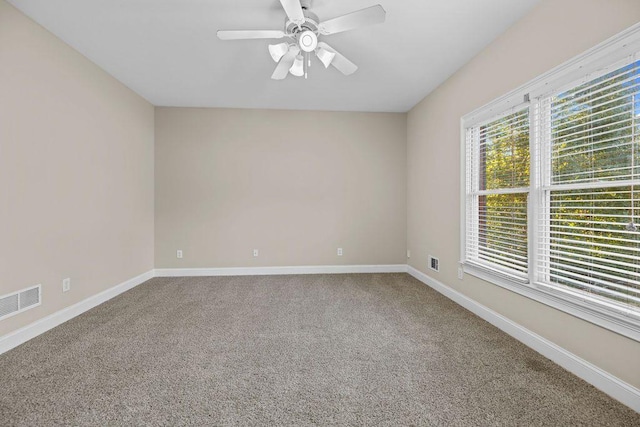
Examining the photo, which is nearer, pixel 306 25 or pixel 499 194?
pixel 306 25

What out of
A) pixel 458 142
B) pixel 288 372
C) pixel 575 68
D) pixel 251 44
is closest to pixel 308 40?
pixel 251 44

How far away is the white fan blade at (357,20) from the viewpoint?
1828mm

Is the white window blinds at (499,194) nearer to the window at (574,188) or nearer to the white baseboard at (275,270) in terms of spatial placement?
the window at (574,188)

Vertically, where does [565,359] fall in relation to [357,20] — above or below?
below

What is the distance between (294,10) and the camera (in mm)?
1905

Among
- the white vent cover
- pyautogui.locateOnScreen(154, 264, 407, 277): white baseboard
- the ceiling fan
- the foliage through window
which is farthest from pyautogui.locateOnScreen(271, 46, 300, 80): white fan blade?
pyautogui.locateOnScreen(154, 264, 407, 277): white baseboard

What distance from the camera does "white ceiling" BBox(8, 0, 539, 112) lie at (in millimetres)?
2262

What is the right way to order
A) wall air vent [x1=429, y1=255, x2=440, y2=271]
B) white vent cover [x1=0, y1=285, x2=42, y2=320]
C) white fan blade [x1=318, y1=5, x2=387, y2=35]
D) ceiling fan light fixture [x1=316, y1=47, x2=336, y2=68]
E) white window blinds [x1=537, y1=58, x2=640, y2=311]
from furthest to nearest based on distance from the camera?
wall air vent [x1=429, y1=255, x2=440, y2=271]
ceiling fan light fixture [x1=316, y1=47, x2=336, y2=68]
white vent cover [x1=0, y1=285, x2=42, y2=320]
white fan blade [x1=318, y1=5, x2=387, y2=35]
white window blinds [x1=537, y1=58, x2=640, y2=311]

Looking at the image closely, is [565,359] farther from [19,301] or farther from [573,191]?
[19,301]

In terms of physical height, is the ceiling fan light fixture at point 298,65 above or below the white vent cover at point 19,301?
above

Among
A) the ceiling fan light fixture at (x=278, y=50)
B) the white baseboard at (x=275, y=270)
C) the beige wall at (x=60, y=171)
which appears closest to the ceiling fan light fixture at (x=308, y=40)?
the ceiling fan light fixture at (x=278, y=50)

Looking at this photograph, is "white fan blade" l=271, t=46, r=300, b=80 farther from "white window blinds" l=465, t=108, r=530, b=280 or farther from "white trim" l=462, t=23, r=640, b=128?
"white window blinds" l=465, t=108, r=530, b=280

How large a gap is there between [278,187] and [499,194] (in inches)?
119

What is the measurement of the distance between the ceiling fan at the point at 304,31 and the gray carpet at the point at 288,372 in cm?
229
